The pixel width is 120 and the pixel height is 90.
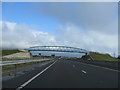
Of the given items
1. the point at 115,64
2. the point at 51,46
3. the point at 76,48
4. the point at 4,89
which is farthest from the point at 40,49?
the point at 4,89

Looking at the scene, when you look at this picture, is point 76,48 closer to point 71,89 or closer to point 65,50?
point 65,50

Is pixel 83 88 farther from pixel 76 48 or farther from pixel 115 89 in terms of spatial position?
pixel 76 48

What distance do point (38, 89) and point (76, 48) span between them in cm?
15699

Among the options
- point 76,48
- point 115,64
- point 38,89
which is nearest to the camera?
point 38,89

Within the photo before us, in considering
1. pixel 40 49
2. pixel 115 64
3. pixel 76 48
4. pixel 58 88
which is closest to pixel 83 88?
pixel 58 88

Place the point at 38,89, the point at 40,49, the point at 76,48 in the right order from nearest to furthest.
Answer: the point at 38,89, the point at 40,49, the point at 76,48

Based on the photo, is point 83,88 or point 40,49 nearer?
point 83,88

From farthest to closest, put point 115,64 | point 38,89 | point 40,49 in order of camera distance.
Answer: point 40,49 → point 115,64 → point 38,89

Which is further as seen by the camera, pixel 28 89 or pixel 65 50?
pixel 65 50

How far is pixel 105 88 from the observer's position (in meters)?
10.7

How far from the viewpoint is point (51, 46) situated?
517 ft

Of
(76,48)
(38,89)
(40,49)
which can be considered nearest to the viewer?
(38,89)

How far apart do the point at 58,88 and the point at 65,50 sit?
481 feet

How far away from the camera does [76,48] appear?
16675 cm
